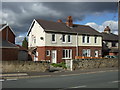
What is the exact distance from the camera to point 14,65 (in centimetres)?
1673

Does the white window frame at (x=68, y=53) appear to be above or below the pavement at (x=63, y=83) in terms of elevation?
above

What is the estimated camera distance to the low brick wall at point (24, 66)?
16505 mm

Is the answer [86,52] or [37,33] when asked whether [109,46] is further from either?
[37,33]

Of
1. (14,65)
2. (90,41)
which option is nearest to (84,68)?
(14,65)

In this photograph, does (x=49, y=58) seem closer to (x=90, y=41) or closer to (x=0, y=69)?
(x=90, y=41)

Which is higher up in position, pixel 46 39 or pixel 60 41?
pixel 46 39

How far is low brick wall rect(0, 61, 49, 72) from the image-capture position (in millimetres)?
16505

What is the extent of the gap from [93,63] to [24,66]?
903cm

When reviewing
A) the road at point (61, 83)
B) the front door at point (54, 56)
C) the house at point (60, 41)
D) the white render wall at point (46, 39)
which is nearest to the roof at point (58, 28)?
the house at point (60, 41)

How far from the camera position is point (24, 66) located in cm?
1705

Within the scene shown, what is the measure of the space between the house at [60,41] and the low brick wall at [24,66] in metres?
10.2

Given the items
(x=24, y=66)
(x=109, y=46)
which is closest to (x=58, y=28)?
(x=24, y=66)

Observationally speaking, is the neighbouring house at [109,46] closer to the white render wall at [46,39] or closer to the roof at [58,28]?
the white render wall at [46,39]

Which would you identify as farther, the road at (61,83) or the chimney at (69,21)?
the chimney at (69,21)
